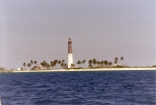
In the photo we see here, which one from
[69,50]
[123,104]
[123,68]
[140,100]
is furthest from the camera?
[123,68]

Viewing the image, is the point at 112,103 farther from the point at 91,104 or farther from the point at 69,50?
the point at 69,50

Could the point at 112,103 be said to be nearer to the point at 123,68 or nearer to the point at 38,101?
the point at 38,101

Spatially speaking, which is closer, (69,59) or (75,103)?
(75,103)

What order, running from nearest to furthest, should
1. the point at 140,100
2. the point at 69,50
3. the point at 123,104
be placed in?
the point at 123,104 → the point at 140,100 → the point at 69,50

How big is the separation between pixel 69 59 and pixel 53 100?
135 metres

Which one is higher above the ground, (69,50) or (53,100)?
(69,50)

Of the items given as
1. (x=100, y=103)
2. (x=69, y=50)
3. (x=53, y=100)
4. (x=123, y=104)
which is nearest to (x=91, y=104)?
(x=100, y=103)

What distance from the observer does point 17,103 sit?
29.5 meters

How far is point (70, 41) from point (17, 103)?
142513 millimetres

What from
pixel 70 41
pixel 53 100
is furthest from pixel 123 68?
pixel 53 100

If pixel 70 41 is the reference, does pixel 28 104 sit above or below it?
below

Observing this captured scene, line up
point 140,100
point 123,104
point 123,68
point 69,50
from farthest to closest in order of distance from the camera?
point 123,68 < point 69,50 < point 140,100 < point 123,104

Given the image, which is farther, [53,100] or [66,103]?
[53,100]

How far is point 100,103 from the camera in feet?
96.1
